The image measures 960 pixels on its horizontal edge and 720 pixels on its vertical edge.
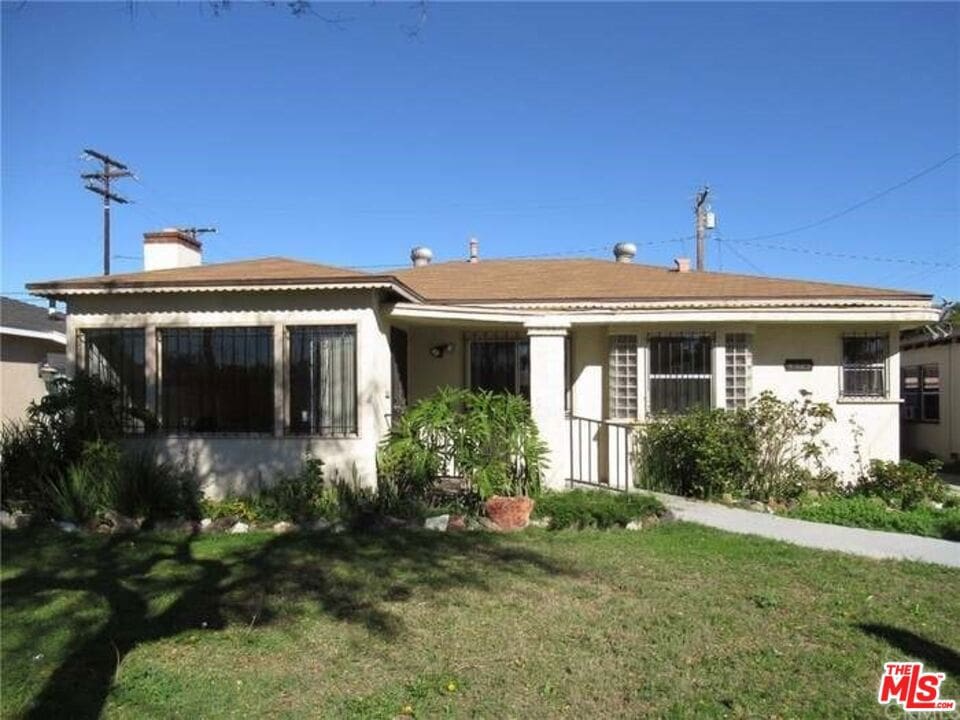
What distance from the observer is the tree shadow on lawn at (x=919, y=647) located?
463 centimetres

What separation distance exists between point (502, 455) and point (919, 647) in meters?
4.75

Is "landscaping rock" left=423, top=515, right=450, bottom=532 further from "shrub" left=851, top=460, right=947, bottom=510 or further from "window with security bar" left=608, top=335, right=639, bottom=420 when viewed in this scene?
"shrub" left=851, top=460, right=947, bottom=510

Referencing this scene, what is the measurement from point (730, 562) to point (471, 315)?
16.1 feet

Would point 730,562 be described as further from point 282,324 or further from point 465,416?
point 282,324

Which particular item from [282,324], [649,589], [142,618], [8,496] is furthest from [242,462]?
[649,589]

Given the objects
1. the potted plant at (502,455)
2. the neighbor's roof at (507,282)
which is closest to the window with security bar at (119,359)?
the neighbor's roof at (507,282)

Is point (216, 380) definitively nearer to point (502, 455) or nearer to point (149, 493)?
point (149, 493)

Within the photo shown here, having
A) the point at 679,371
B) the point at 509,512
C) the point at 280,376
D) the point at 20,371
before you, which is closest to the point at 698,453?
the point at 679,371

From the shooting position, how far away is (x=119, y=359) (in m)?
10.2

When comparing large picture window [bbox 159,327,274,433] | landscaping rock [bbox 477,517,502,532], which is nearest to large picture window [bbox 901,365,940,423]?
landscaping rock [bbox 477,517,502,532]

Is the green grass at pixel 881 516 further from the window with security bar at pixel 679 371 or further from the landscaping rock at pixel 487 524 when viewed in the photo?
the landscaping rock at pixel 487 524

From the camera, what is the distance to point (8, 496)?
8969mm

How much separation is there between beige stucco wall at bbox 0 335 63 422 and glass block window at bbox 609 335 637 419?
11.5 metres

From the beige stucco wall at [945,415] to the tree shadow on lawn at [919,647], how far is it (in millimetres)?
12354
